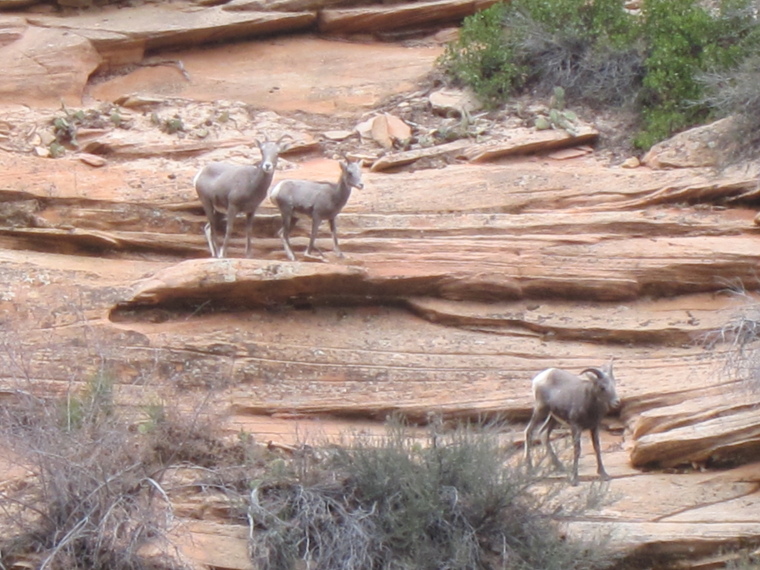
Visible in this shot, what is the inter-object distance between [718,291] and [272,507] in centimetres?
464

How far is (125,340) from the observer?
38.0 feet

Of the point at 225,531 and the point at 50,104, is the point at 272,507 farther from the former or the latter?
the point at 50,104

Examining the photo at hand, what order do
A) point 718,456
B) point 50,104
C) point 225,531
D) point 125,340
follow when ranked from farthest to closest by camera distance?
point 50,104
point 125,340
point 718,456
point 225,531

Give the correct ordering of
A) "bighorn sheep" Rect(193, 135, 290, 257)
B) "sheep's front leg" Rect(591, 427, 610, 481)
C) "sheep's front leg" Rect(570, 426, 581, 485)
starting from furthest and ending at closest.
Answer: "bighorn sheep" Rect(193, 135, 290, 257), "sheep's front leg" Rect(591, 427, 610, 481), "sheep's front leg" Rect(570, 426, 581, 485)

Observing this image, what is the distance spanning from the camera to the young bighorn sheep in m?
10.8

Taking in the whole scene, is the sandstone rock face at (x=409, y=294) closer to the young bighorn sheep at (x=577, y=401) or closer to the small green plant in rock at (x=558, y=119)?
the small green plant in rock at (x=558, y=119)

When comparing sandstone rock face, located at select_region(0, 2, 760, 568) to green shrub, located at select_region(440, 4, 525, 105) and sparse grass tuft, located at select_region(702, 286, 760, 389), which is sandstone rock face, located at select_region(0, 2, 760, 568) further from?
green shrub, located at select_region(440, 4, 525, 105)

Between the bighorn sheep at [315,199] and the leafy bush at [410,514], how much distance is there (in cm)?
259

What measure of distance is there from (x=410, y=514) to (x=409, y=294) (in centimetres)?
295

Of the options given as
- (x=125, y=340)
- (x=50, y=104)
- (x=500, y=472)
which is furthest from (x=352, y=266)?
(x=50, y=104)

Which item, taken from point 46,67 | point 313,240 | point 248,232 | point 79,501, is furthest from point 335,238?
point 46,67

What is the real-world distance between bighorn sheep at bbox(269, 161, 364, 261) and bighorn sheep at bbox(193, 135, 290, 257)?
0.19 metres

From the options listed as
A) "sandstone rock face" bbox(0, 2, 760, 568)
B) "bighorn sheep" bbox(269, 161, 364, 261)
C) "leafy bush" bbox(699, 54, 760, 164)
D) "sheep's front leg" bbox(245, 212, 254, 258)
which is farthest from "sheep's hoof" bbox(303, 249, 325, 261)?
"leafy bush" bbox(699, 54, 760, 164)

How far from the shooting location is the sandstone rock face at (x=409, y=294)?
Result: 35.4 ft
